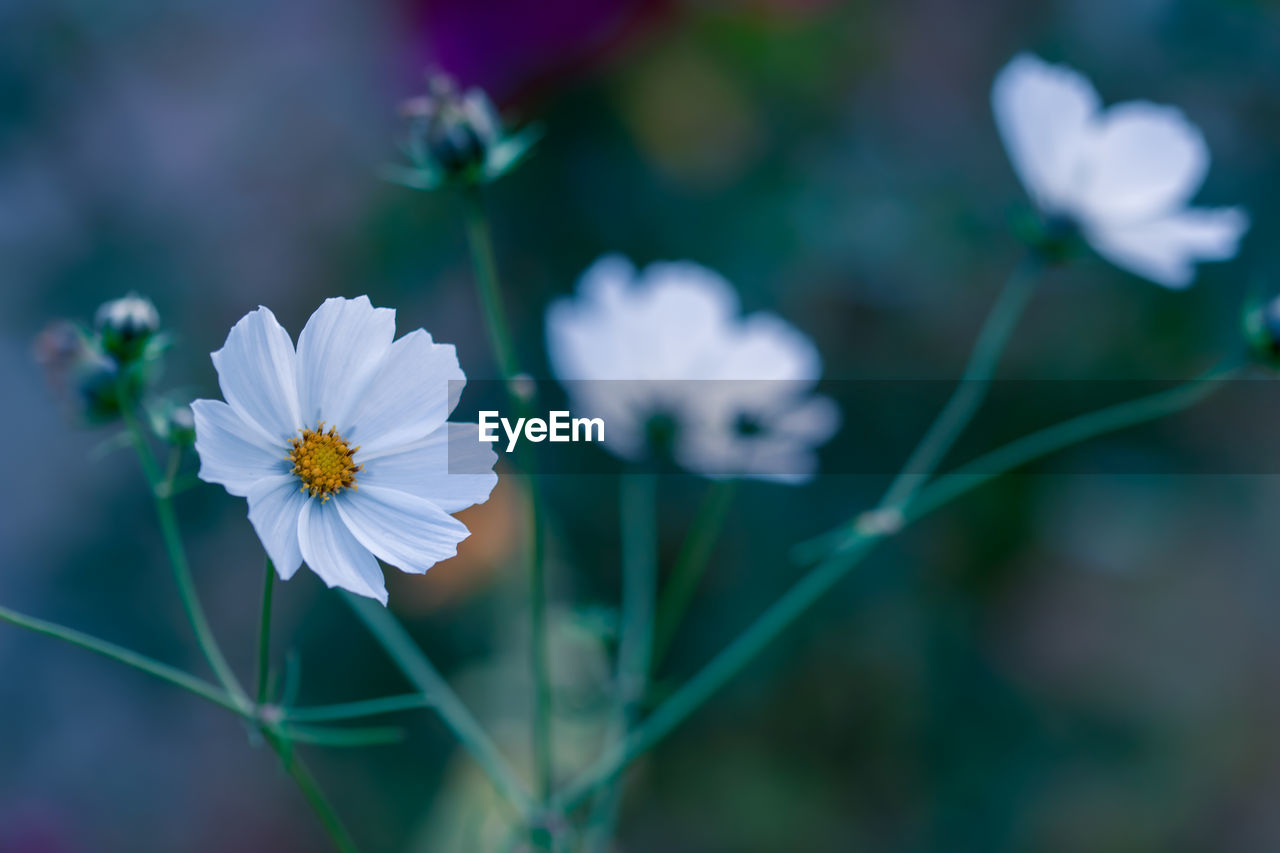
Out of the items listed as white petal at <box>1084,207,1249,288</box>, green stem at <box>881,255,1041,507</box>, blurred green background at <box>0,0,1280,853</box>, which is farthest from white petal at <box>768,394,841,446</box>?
blurred green background at <box>0,0,1280,853</box>

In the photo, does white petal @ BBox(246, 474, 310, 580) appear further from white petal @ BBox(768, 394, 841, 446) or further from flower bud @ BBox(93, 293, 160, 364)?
white petal @ BBox(768, 394, 841, 446)

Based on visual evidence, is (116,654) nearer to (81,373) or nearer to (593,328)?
(81,373)

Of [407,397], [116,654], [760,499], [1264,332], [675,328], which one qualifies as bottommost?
[116,654]

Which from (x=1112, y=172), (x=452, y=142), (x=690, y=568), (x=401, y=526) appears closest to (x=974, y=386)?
(x=690, y=568)

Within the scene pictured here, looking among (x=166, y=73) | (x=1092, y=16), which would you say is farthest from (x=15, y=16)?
(x=1092, y=16)

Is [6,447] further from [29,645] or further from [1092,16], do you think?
[1092,16]

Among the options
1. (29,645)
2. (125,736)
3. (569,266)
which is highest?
(569,266)

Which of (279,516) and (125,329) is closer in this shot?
(279,516)

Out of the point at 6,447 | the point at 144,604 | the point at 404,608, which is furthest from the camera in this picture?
the point at 6,447
